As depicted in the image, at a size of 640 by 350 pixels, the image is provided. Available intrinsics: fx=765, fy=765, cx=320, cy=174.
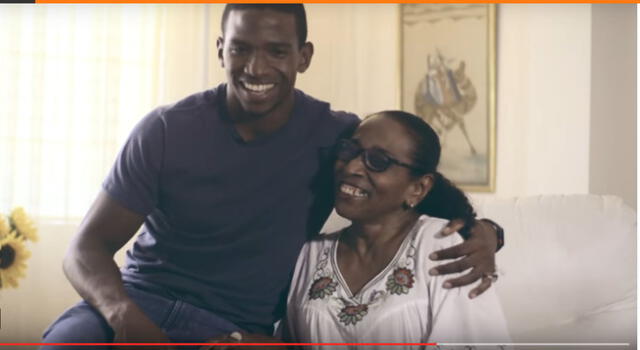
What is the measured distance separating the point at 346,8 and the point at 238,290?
0.72m

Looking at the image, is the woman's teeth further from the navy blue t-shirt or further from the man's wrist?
the man's wrist

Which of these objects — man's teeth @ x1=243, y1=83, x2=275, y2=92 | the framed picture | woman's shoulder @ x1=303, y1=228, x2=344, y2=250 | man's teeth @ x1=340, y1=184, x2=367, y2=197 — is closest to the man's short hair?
man's teeth @ x1=243, y1=83, x2=275, y2=92

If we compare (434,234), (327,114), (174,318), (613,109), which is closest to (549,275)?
(434,234)

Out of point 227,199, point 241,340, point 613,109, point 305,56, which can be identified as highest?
point 305,56


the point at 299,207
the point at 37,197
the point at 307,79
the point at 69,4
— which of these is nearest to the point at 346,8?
the point at 307,79

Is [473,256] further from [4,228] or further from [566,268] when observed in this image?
[4,228]

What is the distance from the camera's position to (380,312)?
1.73 m

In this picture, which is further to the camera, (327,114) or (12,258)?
(327,114)

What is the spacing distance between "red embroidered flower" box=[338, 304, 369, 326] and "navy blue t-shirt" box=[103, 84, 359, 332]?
16cm

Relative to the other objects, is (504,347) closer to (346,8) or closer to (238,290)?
(238,290)

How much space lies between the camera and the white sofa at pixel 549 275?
5.85 feet

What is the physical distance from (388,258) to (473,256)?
0.20 meters

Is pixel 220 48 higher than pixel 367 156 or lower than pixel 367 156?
higher

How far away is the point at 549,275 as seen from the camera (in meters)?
1.79
